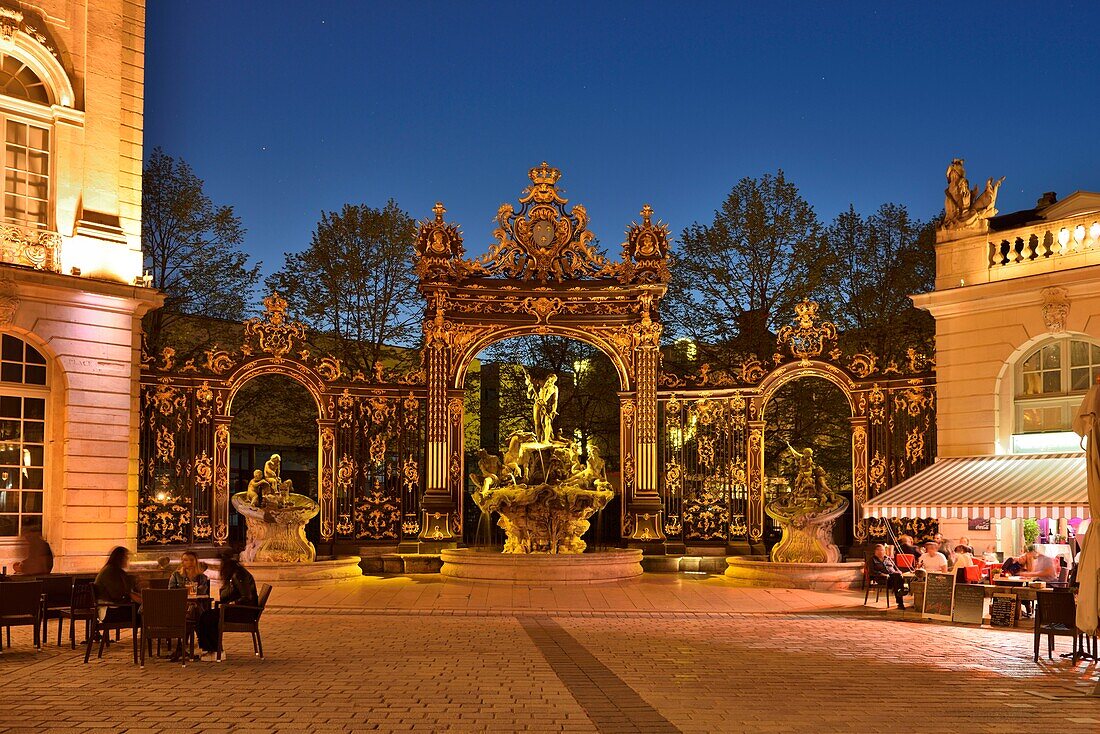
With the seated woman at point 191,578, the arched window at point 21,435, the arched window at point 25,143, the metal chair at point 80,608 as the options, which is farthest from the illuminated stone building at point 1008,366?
the arched window at point 25,143

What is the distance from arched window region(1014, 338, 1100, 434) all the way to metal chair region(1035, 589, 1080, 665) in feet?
22.5

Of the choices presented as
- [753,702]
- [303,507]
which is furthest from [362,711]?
[303,507]

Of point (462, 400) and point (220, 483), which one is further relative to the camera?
point (462, 400)

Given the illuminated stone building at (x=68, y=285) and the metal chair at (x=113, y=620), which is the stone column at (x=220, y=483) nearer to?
the illuminated stone building at (x=68, y=285)

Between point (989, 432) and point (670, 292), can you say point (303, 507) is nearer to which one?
point (989, 432)

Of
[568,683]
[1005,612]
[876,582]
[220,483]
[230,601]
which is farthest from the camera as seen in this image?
[220,483]

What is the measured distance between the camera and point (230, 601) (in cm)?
1270

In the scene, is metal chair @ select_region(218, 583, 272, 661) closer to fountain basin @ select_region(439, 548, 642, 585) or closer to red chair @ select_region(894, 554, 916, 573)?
fountain basin @ select_region(439, 548, 642, 585)

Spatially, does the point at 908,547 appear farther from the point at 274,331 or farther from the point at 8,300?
the point at 8,300

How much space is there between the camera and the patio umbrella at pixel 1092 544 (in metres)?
11.4

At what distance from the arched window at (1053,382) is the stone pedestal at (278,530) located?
1189cm

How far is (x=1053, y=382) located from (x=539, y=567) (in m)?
8.84

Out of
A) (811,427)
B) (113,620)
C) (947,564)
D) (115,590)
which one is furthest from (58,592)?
(811,427)

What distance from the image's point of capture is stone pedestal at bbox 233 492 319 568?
21.5 m
